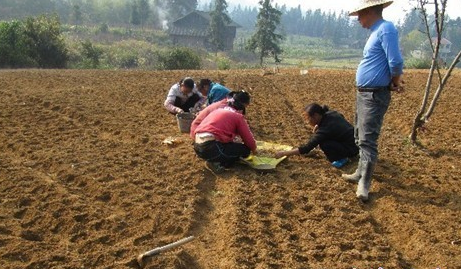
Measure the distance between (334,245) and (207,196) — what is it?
5.02ft

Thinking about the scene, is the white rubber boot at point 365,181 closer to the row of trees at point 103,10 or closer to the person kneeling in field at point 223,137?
the person kneeling in field at point 223,137

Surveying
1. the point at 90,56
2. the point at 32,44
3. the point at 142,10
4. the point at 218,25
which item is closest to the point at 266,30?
the point at 218,25

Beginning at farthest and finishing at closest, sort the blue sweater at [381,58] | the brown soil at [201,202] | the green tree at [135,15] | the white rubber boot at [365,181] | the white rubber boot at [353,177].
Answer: the green tree at [135,15] < the white rubber boot at [353,177] < the white rubber boot at [365,181] < the blue sweater at [381,58] < the brown soil at [201,202]

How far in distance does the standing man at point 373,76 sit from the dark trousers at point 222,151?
1429 mm

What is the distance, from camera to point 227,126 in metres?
4.96

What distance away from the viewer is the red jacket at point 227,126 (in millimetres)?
4941

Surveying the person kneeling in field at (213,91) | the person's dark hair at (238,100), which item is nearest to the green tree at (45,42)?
the person kneeling in field at (213,91)

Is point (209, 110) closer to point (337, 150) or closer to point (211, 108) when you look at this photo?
point (211, 108)

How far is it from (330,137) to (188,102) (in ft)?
9.23

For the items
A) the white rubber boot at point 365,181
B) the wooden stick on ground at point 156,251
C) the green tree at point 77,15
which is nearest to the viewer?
the wooden stick on ground at point 156,251

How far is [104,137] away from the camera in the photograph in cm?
632

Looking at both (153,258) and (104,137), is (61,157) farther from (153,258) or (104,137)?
(153,258)

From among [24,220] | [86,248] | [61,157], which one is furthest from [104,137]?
[86,248]

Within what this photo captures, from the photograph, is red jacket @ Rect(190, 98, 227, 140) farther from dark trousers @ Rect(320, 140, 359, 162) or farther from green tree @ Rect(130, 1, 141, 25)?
green tree @ Rect(130, 1, 141, 25)
